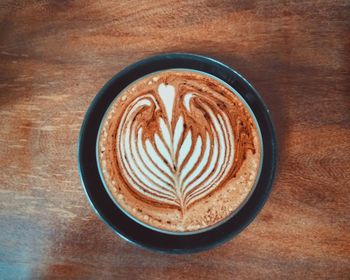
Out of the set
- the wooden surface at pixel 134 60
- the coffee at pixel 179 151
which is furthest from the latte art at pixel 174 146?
the wooden surface at pixel 134 60

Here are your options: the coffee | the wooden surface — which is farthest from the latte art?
the wooden surface

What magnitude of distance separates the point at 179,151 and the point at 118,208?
9.3 inches

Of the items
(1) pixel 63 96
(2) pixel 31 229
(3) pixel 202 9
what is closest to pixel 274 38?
(3) pixel 202 9

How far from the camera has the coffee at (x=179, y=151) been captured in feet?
3.36

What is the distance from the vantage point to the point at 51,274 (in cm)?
106

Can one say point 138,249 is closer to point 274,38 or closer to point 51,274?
point 51,274

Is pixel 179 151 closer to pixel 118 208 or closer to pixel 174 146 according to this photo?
pixel 174 146

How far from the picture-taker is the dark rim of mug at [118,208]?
1004 millimetres

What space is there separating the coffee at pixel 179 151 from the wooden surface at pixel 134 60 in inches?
4.0

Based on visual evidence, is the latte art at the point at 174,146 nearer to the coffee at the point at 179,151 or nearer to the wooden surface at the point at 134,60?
the coffee at the point at 179,151

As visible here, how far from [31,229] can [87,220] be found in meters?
0.17

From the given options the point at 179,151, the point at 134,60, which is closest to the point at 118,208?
the point at 179,151

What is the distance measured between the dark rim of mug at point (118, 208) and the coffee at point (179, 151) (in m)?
0.02

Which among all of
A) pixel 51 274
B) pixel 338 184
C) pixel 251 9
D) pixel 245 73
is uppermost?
pixel 251 9
